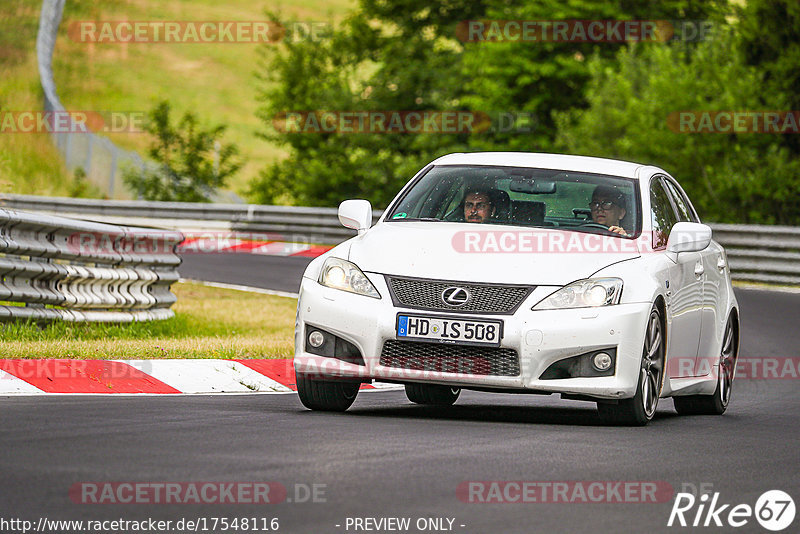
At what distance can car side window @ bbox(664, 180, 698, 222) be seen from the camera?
10.9 meters

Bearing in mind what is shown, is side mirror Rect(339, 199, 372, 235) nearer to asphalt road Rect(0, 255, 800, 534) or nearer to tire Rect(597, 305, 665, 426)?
asphalt road Rect(0, 255, 800, 534)

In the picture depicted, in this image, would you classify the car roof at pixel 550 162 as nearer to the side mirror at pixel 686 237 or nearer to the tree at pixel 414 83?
the side mirror at pixel 686 237

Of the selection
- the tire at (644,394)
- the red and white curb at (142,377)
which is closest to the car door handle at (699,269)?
the tire at (644,394)

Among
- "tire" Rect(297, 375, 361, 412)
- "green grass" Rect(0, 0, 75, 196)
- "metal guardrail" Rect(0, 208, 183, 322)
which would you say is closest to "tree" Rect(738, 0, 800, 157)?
"metal guardrail" Rect(0, 208, 183, 322)

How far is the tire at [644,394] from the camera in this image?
8.81m

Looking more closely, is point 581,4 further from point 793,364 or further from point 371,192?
point 793,364

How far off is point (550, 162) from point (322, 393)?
7.73 ft

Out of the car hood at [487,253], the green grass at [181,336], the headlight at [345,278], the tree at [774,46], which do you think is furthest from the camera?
the tree at [774,46]

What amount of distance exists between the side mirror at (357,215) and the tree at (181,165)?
35.6 metres

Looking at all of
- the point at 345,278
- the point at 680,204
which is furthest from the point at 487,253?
the point at 680,204

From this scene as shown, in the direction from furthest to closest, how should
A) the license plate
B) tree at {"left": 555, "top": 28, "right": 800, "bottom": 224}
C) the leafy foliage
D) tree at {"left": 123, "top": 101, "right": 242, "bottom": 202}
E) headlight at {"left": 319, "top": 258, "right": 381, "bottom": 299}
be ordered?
tree at {"left": 123, "top": 101, "right": 242, "bottom": 202}, tree at {"left": 555, "top": 28, "right": 800, "bottom": 224}, the leafy foliage, headlight at {"left": 319, "top": 258, "right": 381, "bottom": 299}, the license plate

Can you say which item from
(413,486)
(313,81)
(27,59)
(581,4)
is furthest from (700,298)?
(27,59)

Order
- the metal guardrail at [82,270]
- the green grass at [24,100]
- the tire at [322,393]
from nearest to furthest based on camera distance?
the tire at [322,393]
the metal guardrail at [82,270]
the green grass at [24,100]

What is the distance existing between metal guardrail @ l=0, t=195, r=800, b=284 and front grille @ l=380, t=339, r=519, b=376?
1736cm
